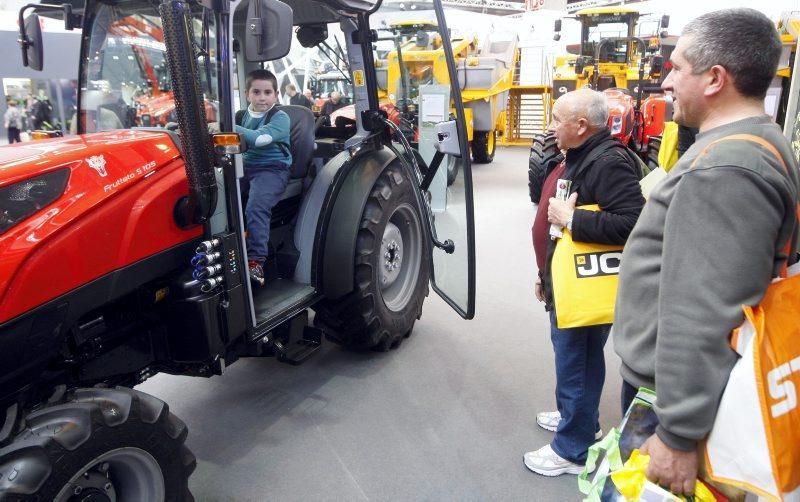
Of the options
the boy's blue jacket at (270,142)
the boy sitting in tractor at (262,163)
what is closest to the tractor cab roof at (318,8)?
the boy sitting in tractor at (262,163)

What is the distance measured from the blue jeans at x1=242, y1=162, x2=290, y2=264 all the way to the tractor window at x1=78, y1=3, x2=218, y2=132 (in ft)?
1.66

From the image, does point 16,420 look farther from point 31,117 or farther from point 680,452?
point 31,117

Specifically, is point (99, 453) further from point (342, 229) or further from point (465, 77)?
point (465, 77)

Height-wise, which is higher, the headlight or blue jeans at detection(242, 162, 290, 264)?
the headlight

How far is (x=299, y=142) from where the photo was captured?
3270 mm

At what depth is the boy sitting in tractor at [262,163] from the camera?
2.81m

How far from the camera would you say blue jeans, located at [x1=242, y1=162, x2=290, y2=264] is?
2.82 meters

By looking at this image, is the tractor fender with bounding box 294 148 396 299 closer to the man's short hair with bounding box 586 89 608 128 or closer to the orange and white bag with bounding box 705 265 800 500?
the man's short hair with bounding box 586 89 608 128

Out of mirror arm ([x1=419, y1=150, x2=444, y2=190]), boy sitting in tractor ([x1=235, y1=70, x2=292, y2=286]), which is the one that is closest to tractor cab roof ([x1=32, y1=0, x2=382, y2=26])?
boy sitting in tractor ([x1=235, y1=70, x2=292, y2=286])

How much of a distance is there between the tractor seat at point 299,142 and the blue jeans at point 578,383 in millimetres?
1635

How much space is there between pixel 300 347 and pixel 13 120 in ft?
35.1

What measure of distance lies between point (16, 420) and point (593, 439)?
206 cm

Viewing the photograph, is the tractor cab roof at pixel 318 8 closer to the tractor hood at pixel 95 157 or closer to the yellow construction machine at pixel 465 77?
the yellow construction machine at pixel 465 77

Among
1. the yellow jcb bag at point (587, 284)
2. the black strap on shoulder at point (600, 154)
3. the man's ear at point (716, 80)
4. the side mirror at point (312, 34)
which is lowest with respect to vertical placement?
the yellow jcb bag at point (587, 284)
